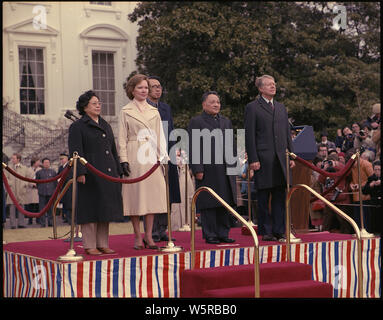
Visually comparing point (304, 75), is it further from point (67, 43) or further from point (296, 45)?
point (67, 43)

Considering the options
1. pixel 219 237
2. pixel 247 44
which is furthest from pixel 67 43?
pixel 219 237

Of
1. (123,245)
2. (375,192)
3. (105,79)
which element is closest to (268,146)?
(123,245)

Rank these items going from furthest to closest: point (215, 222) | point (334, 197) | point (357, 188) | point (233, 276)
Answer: point (334, 197), point (357, 188), point (215, 222), point (233, 276)

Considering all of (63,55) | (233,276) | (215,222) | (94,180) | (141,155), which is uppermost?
(63,55)

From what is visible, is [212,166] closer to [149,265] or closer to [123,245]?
[123,245]

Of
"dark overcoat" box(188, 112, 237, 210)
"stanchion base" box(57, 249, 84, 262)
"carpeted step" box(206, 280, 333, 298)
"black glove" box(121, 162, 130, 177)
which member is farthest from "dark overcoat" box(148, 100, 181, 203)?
"carpeted step" box(206, 280, 333, 298)

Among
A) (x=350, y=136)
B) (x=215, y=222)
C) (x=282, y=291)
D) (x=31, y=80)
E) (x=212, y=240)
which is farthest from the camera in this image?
(x=31, y=80)

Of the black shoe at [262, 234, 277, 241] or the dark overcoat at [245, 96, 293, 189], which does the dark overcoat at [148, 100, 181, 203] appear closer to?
the dark overcoat at [245, 96, 293, 189]

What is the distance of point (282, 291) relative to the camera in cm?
716

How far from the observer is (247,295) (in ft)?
23.5

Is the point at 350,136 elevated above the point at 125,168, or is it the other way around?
the point at 350,136

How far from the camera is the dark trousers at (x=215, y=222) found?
8.84m

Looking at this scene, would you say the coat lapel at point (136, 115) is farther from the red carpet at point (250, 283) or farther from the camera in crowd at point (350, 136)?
the camera in crowd at point (350, 136)

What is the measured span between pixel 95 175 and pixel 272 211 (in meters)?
2.41
